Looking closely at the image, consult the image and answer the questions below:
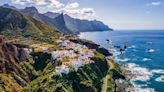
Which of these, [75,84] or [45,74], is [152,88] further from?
[45,74]

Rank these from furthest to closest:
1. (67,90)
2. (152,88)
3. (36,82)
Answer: (152,88)
(36,82)
(67,90)

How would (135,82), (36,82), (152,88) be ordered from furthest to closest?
(135,82) → (152,88) → (36,82)

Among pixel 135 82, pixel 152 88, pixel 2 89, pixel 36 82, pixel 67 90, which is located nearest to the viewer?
pixel 2 89

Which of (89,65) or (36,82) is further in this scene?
(89,65)

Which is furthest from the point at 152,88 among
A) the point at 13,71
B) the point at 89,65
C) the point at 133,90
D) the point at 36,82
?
the point at 13,71

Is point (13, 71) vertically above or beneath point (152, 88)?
above

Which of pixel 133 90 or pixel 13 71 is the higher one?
pixel 13 71

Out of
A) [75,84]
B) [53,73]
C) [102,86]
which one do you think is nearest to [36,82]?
[53,73]

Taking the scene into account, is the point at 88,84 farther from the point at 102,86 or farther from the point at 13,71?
the point at 13,71

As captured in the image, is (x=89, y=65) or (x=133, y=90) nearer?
(x=133, y=90)
